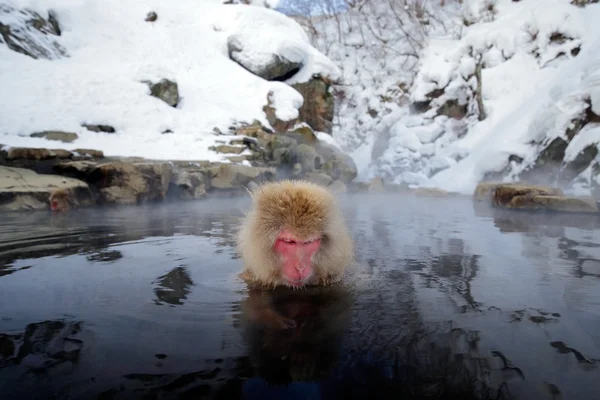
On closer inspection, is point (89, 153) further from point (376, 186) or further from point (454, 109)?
point (454, 109)

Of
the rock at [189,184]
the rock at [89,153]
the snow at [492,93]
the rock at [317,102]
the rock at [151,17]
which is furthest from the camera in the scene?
the rock at [317,102]

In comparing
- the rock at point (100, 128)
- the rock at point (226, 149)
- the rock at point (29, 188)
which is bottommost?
the rock at point (29, 188)

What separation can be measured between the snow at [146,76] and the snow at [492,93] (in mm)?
4668

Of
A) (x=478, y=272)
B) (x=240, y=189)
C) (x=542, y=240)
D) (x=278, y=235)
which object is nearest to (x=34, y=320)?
(x=278, y=235)

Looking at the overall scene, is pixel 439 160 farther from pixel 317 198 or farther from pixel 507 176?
pixel 317 198

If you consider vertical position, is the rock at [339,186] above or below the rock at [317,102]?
below

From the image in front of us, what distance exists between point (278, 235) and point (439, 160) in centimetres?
1263

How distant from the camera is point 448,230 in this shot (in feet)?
13.6

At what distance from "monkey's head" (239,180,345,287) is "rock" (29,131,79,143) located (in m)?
7.37

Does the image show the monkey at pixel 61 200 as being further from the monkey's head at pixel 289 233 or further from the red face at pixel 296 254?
the red face at pixel 296 254

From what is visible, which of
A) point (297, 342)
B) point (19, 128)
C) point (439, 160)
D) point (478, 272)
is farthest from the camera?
point (439, 160)

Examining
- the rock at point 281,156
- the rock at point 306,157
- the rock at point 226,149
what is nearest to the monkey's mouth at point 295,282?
the rock at point 226,149

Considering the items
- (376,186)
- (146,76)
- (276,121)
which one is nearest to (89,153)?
(146,76)

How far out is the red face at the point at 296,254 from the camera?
1691mm
